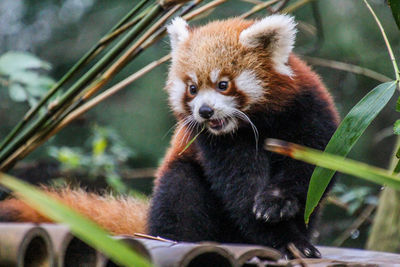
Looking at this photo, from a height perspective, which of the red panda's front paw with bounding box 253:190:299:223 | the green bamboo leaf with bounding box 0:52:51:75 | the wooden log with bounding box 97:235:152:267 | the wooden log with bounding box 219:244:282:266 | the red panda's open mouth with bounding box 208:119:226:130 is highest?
the green bamboo leaf with bounding box 0:52:51:75

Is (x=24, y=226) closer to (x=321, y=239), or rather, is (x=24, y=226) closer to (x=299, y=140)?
(x=299, y=140)

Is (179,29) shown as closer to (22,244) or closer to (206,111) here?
(206,111)

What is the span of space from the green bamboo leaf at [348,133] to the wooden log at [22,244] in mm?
684

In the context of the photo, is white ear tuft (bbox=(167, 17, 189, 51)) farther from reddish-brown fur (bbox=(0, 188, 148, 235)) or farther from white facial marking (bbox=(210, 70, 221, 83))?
reddish-brown fur (bbox=(0, 188, 148, 235))

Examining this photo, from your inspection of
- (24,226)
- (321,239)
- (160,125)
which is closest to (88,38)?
(160,125)

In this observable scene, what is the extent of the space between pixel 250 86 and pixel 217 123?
0.21 m

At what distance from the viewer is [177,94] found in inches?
102

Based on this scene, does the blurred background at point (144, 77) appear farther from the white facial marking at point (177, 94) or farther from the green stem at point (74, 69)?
the green stem at point (74, 69)

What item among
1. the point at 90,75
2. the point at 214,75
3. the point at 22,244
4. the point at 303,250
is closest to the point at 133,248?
the point at 22,244

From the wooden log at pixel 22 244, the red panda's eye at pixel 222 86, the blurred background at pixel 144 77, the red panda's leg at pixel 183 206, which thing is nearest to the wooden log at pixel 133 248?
the wooden log at pixel 22 244

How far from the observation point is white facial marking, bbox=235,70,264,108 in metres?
2.42

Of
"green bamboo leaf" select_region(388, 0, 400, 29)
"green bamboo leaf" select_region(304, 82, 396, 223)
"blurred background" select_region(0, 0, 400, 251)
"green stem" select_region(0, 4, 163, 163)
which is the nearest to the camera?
"green bamboo leaf" select_region(304, 82, 396, 223)

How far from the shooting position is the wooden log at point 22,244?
1307 millimetres

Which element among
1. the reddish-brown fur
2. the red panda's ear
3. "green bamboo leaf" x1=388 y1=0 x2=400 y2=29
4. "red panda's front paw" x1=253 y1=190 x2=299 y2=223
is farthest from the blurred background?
"green bamboo leaf" x1=388 y1=0 x2=400 y2=29
